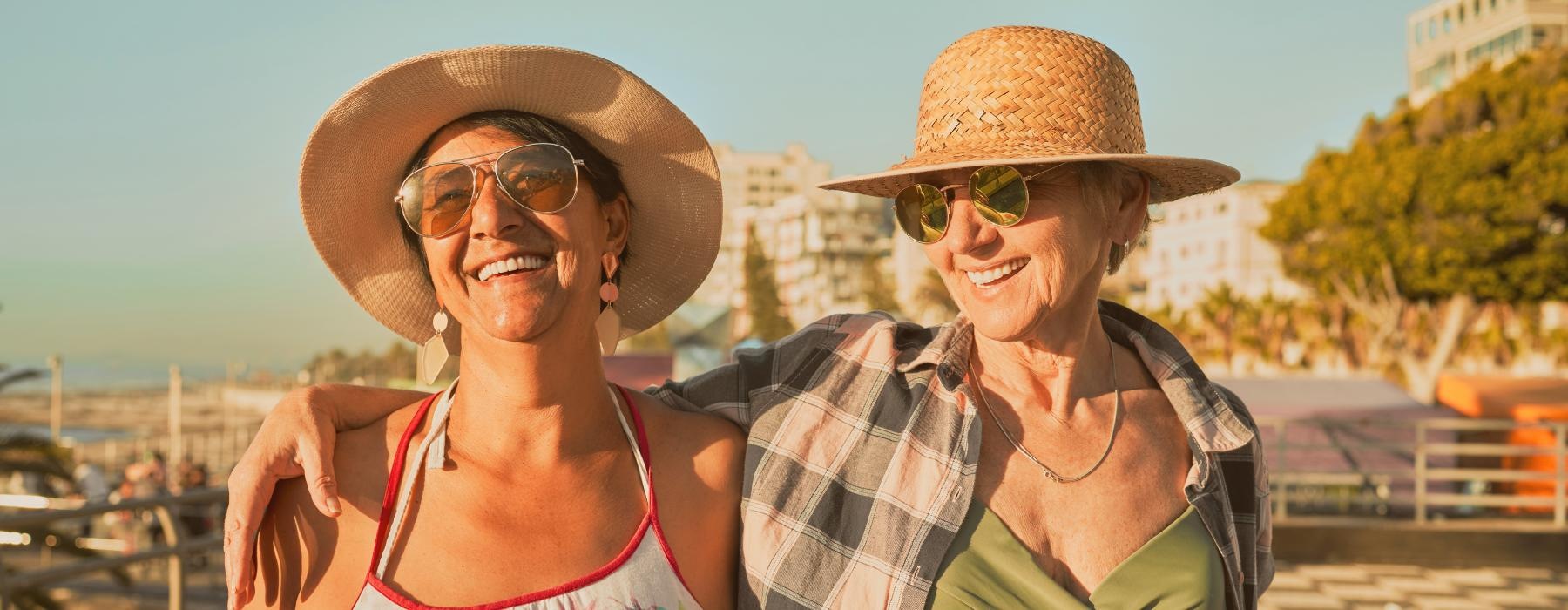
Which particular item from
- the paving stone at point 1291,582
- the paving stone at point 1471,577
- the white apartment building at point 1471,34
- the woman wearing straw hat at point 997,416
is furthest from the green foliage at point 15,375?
the white apartment building at point 1471,34

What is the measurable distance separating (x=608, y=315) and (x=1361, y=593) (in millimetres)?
9186

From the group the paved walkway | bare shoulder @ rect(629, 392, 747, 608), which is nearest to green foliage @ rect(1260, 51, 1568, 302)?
the paved walkway

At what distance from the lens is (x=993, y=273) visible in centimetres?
239

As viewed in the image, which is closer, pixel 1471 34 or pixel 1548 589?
pixel 1548 589

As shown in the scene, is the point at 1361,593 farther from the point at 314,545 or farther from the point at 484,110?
the point at 314,545

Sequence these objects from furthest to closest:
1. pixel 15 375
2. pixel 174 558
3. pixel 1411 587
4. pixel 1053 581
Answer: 1. pixel 1411 587
2. pixel 15 375
3. pixel 174 558
4. pixel 1053 581

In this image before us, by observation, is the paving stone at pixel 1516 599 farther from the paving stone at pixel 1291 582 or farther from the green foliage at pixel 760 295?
the green foliage at pixel 760 295

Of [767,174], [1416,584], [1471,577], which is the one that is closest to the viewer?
[1416,584]

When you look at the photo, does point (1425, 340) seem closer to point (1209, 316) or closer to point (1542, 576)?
point (1209, 316)

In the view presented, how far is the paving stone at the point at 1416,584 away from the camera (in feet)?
33.1

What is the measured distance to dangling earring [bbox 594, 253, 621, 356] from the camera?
2.35 meters

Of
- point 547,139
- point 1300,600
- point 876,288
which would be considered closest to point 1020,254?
point 547,139

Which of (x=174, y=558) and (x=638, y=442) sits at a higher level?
(x=638, y=442)

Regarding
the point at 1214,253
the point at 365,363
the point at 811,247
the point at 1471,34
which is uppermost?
the point at 1471,34
